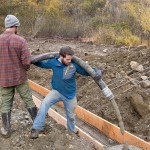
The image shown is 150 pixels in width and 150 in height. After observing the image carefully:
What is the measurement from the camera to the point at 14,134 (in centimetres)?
611

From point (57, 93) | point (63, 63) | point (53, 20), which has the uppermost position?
point (63, 63)

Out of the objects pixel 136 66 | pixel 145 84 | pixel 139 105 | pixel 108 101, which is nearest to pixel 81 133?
pixel 139 105

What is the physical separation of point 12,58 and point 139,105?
3277 mm

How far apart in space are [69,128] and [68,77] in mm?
1113

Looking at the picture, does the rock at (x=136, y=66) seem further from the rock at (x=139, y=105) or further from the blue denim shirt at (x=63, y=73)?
the blue denim shirt at (x=63, y=73)

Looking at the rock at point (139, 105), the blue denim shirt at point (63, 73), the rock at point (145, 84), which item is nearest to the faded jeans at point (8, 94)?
the blue denim shirt at point (63, 73)

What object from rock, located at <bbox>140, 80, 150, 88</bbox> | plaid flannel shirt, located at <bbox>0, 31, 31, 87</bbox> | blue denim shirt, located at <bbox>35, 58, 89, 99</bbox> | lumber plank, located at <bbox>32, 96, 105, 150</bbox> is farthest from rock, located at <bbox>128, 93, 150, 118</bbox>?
plaid flannel shirt, located at <bbox>0, 31, 31, 87</bbox>

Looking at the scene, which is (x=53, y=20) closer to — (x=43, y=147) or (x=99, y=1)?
(x=99, y=1)

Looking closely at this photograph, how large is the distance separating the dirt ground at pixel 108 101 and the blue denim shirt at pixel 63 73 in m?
0.83

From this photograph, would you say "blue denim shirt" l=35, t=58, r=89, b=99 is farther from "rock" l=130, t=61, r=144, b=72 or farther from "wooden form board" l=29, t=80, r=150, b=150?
"rock" l=130, t=61, r=144, b=72

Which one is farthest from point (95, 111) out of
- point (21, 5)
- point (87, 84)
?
point (21, 5)

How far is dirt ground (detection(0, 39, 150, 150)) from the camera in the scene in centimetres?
596

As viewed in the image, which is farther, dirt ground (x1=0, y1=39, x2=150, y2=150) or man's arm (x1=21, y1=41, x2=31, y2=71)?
dirt ground (x1=0, y1=39, x2=150, y2=150)

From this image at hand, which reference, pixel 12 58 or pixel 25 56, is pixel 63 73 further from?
pixel 12 58
